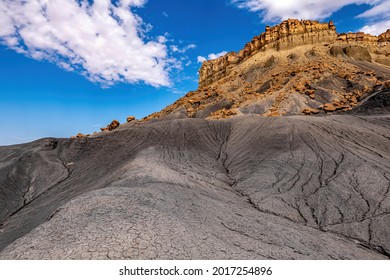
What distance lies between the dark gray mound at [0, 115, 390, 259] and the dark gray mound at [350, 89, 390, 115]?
4.96 metres

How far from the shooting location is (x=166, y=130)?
25.6 meters

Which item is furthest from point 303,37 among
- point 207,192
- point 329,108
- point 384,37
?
point 207,192

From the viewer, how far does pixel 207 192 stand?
12.3m

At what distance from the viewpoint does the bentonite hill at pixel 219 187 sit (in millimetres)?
6207

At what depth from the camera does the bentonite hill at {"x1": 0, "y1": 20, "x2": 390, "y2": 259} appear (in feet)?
20.4

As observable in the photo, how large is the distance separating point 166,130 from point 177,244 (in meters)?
20.2

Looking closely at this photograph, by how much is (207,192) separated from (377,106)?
24196 mm

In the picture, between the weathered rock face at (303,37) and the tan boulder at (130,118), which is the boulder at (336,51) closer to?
the weathered rock face at (303,37)

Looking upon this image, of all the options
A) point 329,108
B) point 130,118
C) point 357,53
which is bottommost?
point 329,108

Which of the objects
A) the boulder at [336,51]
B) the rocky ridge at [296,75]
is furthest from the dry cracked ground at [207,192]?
A: the boulder at [336,51]

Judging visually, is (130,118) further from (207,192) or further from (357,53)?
(357,53)

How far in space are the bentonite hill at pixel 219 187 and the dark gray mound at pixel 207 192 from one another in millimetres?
48
